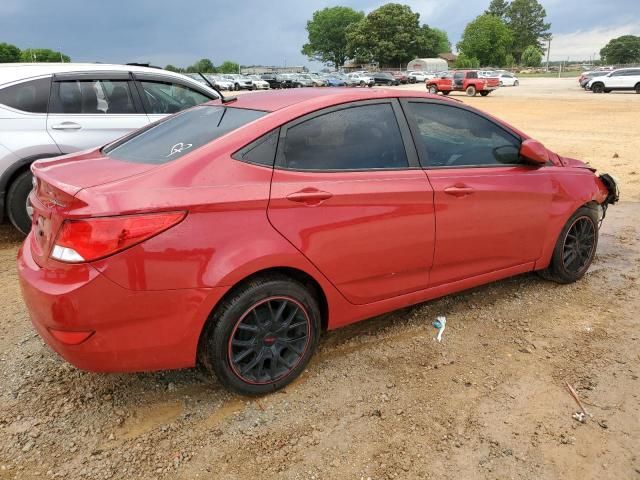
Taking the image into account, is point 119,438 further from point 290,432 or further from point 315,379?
point 315,379

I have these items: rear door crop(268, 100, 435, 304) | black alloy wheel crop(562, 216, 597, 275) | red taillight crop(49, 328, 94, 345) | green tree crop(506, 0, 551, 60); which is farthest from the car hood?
green tree crop(506, 0, 551, 60)

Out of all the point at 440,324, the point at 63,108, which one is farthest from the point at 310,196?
the point at 63,108

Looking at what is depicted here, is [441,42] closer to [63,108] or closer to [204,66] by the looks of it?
[204,66]

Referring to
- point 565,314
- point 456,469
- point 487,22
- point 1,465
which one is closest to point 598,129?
point 565,314

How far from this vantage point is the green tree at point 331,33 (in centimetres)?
12118

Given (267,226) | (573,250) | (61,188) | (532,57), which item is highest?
(532,57)

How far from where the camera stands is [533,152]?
12.0 feet

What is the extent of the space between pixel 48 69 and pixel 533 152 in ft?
15.7

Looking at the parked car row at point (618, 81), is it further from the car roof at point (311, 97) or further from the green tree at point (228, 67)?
the green tree at point (228, 67)

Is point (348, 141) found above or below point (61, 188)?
above

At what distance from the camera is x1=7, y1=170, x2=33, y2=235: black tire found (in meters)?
5.03

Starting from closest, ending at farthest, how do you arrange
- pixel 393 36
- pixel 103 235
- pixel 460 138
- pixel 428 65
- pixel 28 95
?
pixel 103 235 → pixel 460 138 → pixel 28 95 → pixel 428 65 → pixel 393 36

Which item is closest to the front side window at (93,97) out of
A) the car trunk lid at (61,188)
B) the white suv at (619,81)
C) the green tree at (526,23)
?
the car trunk lid at (61,188)

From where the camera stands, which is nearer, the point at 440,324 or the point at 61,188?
the point at 61,188
